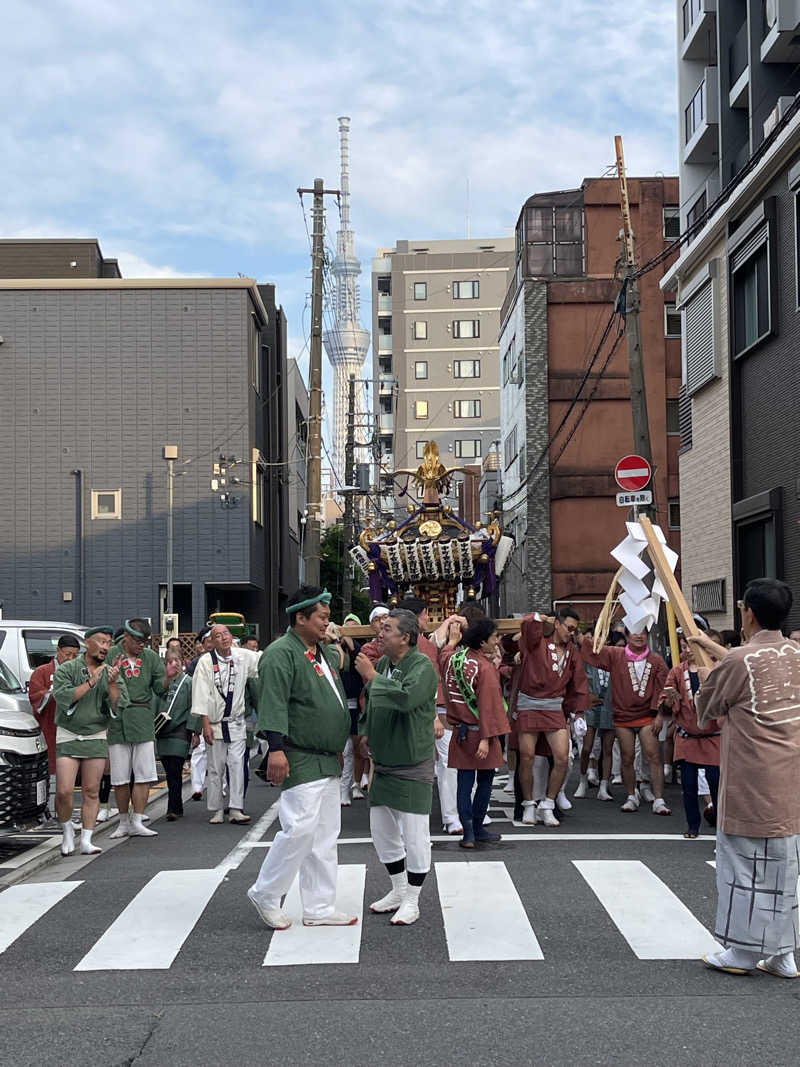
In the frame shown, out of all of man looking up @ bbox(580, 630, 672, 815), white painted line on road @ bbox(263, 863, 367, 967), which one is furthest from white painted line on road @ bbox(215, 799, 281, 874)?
man looking up @ bbox(580, 630, 672, 815)

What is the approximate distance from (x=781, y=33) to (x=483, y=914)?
17282mm

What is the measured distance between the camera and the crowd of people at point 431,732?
6723mm

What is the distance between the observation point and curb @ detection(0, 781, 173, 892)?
971cm

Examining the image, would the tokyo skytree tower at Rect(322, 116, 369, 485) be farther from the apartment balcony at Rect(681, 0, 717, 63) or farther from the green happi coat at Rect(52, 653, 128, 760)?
the green happi coat at Rect(52, 653, 128, 760)

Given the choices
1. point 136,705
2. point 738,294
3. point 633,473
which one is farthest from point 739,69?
point 136,705

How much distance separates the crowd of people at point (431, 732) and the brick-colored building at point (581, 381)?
26900 mm

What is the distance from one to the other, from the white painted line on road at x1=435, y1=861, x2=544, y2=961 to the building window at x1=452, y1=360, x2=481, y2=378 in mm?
84684

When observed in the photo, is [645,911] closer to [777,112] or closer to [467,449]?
[777,112]

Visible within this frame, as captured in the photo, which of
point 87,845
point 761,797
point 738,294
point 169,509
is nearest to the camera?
point 761,797

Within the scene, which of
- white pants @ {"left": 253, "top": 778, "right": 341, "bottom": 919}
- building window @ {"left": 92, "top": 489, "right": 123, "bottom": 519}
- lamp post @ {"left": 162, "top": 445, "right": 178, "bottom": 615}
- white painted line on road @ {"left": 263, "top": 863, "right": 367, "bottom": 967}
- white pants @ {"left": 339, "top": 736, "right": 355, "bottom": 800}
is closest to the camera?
white painted line on road @ {"left": 263, "top": 863, "right": 367, "bottom": 967}

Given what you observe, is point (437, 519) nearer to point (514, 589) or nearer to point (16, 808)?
point (16, 808)

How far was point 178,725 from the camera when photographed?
13.5 meters

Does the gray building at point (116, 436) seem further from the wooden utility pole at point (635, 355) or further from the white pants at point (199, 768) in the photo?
the white pants at point (199, 768)

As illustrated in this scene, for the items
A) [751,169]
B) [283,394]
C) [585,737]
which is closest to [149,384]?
[283,394]
